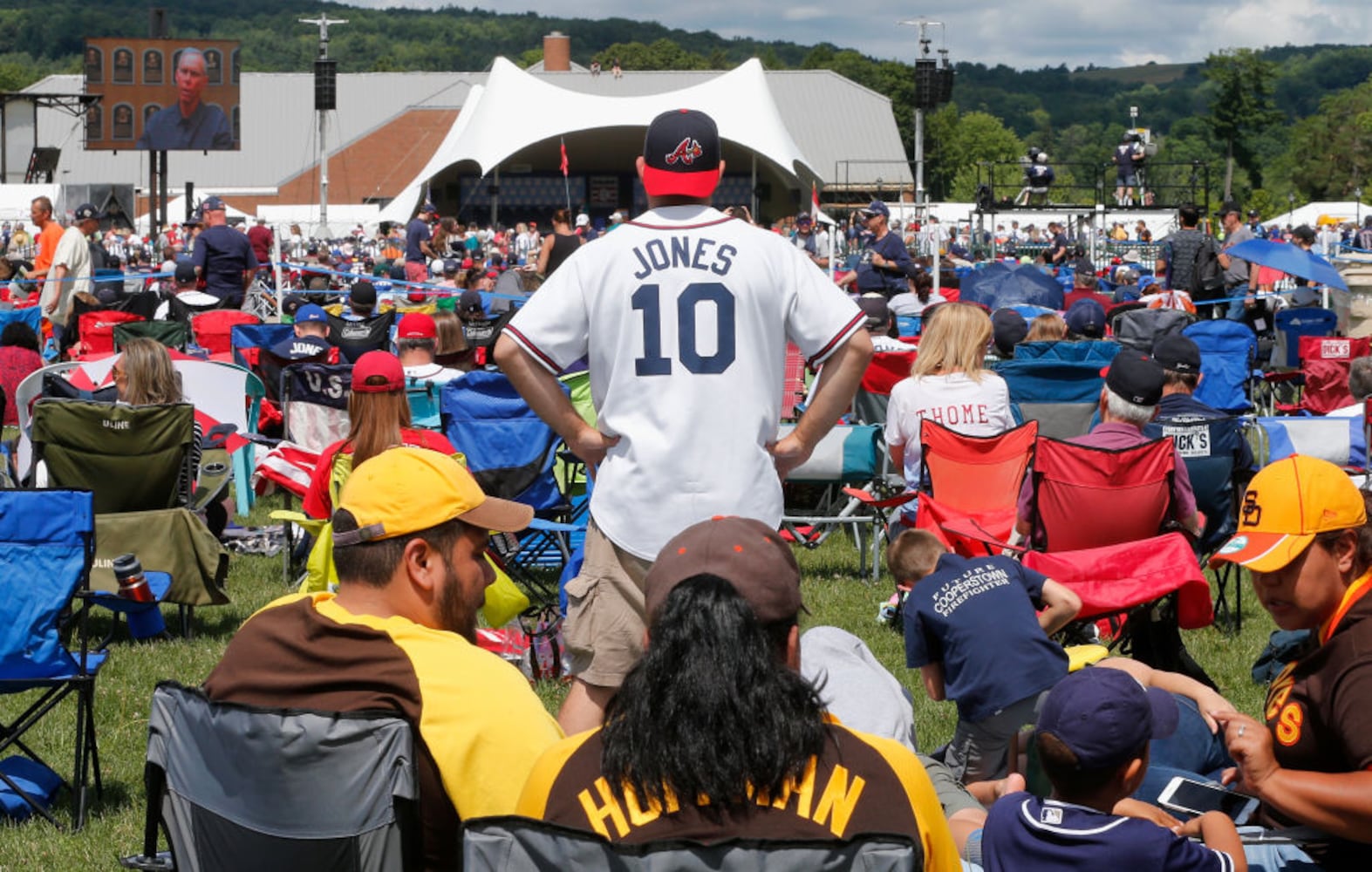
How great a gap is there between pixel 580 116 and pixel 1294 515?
34.2m

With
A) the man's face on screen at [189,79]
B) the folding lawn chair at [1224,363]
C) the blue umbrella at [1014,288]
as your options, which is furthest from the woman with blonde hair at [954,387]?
the man's face on screen at [189,79]

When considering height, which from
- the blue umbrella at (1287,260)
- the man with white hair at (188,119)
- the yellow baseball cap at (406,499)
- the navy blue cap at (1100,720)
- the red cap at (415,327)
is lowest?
the navy blue cap at (1100,720)

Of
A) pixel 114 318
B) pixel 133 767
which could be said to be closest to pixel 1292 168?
pixel 114 318

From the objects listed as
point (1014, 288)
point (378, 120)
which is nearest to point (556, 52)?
point (378, 120)

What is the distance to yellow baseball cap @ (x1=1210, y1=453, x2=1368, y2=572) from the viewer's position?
11.3 feet

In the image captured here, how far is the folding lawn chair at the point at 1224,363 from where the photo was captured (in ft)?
36.7

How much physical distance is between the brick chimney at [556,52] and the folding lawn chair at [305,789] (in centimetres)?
7909

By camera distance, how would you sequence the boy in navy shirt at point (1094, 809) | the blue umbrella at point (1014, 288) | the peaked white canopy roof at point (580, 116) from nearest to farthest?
the boy in navy shirt at point (1094, 809), the blue umbrella at point (1014, 288), the peaked white canopy roof at point (580, 116)

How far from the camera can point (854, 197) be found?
67062 millimetres

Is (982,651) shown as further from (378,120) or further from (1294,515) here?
(378,120)

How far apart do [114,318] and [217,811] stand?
10.9m

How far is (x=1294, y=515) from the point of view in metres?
3.47

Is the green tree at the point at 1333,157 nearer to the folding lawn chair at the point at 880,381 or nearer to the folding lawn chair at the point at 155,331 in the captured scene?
the folding lawn chair at the point at 155,331

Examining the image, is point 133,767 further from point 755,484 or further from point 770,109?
point 770,109
